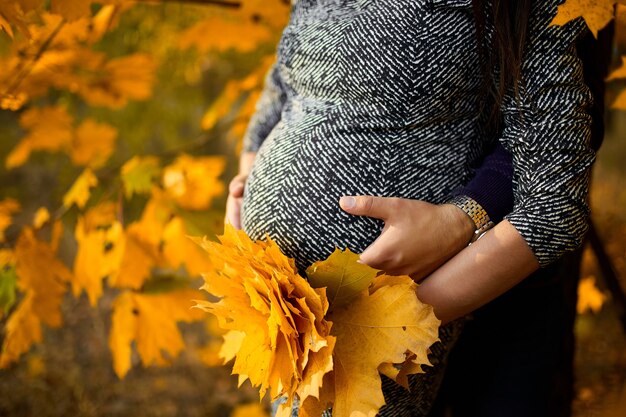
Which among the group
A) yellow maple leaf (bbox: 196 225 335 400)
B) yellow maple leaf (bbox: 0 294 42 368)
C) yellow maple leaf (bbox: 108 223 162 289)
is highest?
yellow maple leaf (bbox: 196 225 335 400)

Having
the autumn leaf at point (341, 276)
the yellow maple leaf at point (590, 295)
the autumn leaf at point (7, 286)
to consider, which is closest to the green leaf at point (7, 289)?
the autumn leaf at point (7, 286)

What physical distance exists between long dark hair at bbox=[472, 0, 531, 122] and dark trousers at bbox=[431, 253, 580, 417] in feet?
1.51

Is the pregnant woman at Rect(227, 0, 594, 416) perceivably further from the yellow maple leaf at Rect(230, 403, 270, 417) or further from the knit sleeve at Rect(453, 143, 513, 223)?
the yellow maple leaf at Rect(230, 403, 270, 417)

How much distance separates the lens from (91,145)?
2.10 meters

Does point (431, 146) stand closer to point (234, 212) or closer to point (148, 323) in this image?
point (234, 212)

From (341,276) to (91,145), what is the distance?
62.8 inches

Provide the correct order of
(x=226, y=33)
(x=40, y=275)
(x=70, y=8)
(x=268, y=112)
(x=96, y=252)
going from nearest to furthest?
(x=70, y=8) < (x=268, y=112) < (x=40, y=275) < (x=96, y=252) < (x=226, y=33)

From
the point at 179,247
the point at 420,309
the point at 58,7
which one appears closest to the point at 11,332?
the point at 179,247

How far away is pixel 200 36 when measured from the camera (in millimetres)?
1703

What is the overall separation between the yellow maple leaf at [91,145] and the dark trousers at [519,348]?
1522 mm

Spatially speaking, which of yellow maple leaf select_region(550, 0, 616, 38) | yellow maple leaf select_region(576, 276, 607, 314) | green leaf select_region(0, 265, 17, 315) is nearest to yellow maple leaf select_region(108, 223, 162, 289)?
green leaf select_region(0, 265, 17, 315)

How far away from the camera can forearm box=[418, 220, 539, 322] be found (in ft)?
2.77

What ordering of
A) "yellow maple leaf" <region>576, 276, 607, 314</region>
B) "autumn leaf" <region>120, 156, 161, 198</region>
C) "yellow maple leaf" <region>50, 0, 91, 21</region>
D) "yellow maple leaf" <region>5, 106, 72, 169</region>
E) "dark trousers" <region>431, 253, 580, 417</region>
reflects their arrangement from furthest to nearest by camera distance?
"yellow maple leaf" <region>5, 106, 72, 169</region> → "yellow maple leaf" <region>576, 276, 607, 314</region> → "autumn leaf" <region>120, 156, 161, 198</region> → "dark trousers" <region>431, 253, 580, 417</region> → "yellow maple leaf" <region>50, 0, 91, 21</region>

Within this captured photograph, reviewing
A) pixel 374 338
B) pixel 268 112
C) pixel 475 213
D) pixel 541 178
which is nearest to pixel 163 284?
pixel 268 112
